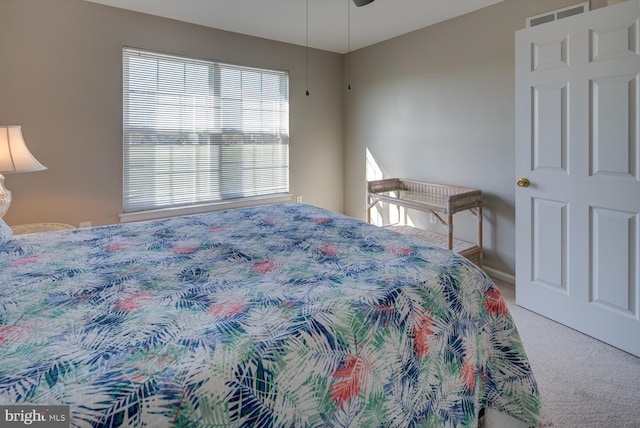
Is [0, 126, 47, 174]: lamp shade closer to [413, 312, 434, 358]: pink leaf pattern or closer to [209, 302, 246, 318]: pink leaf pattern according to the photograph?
[209, 302, 246, 318]: pink leaf pattern

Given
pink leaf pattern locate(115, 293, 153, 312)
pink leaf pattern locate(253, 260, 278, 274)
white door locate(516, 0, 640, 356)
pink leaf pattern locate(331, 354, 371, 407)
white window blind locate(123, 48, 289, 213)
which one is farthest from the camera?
white window blind locate(123, 48, 289, 213)

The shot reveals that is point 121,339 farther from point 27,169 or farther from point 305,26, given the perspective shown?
point 305,26

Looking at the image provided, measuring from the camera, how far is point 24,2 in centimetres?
296

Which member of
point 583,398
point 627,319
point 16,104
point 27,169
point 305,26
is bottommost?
point 583,398

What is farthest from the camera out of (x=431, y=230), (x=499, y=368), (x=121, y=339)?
(x=431, y=230)

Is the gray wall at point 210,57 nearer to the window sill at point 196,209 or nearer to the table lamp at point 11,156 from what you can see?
the window sill at point 196,209

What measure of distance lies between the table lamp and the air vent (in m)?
3.83

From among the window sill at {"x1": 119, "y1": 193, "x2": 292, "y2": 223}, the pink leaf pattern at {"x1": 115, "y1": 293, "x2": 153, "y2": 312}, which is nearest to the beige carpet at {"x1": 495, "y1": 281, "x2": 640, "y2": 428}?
the pink leaf pattern at {"x1": 115, "y1": 293, "x2": 153, "y2": 312}

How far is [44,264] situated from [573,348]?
277 centimetres

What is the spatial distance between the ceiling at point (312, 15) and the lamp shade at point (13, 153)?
1471 mm

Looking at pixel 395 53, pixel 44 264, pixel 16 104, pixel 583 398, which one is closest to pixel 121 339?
pixel 44 264

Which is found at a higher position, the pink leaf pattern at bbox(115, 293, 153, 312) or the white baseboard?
the pink leaf pattern at bbox(115, 293, 153, 312)

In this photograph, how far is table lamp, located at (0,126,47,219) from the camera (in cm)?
242

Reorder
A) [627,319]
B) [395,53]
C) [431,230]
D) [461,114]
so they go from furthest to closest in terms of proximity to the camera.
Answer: [395,53] < [431,230] < [461,114] < [627,319]
